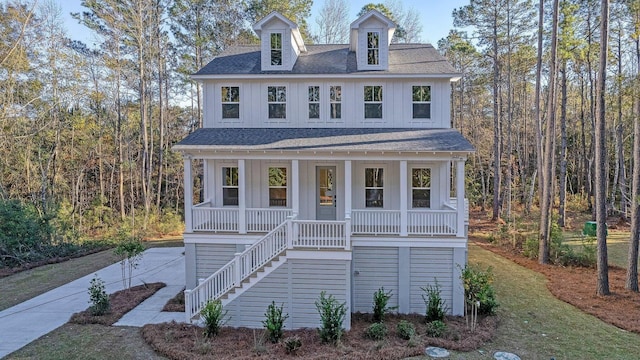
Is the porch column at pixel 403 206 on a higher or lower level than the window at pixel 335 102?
lower

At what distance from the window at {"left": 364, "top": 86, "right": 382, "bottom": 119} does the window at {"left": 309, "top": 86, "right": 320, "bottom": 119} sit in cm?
163

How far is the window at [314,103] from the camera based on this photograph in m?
11.8

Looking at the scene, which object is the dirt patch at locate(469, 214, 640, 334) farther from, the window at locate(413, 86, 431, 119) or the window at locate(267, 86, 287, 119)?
the window at locate(267, 86, 287, 119)

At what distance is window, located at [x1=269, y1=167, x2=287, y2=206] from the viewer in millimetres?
11734

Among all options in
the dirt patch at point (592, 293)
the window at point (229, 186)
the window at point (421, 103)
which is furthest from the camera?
the window at point (229, 186)

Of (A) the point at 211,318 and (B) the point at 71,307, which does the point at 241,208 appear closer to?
(A) the point at 211,318

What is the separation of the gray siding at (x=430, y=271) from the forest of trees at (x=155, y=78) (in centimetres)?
757

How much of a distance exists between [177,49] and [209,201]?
54.5ft

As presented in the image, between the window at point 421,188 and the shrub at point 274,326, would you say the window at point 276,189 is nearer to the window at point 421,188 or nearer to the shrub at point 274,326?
the shrub at point 274,326

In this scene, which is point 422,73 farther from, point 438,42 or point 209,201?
point 438,42

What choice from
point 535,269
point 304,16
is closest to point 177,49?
point 304,16

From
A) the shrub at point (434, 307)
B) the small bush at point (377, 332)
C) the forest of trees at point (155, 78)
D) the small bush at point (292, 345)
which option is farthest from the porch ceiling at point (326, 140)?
the forest of trees at point (155, 78)

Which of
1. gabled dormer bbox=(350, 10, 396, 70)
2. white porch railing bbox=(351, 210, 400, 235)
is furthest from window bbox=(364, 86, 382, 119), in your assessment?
white porch railing bbox=(351, 210, 400, 235)

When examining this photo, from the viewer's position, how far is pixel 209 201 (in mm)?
11547
